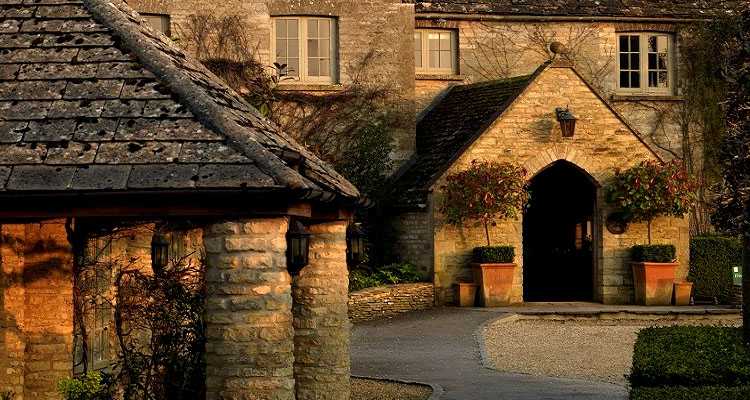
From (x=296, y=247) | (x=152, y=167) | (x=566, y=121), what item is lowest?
(x=296, y=247)

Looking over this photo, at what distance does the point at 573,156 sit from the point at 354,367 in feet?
31.0

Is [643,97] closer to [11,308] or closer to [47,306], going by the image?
[47,306]

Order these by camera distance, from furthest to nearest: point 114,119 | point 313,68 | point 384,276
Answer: point 313,68 → point 384,276 → point 114,119

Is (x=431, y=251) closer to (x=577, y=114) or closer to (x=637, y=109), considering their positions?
(x=577, y=114)

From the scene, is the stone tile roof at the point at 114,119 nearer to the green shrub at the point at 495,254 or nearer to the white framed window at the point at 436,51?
the green shrub at the point at 495,254

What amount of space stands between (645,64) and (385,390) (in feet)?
53.0

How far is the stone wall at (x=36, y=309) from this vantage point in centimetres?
1181

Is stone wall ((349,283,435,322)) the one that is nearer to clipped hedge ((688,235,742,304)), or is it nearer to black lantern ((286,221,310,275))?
clipped hedge ((688,235,742,304))

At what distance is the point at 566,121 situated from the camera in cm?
2489

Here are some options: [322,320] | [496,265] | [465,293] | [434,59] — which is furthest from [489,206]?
[322,320]

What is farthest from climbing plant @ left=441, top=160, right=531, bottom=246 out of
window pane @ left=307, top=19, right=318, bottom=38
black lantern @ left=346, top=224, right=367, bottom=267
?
black lantern @ left=346, top=224, right=367, bottom=267

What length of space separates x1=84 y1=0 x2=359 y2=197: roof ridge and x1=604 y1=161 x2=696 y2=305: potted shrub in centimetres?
1368

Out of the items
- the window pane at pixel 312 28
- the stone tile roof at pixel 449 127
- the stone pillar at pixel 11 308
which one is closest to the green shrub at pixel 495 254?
the stone tile roof at pixel 449 127

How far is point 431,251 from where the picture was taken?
24891 millimetres
